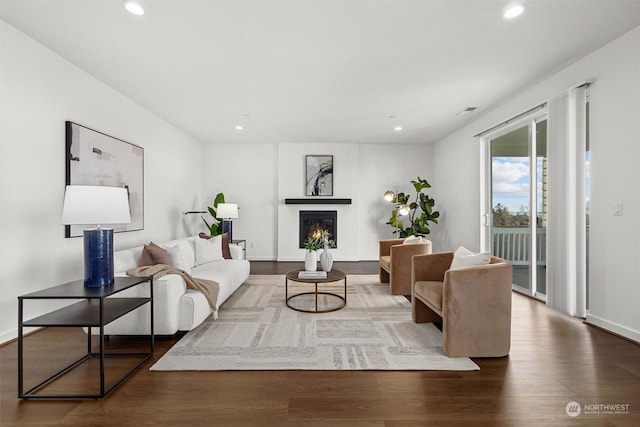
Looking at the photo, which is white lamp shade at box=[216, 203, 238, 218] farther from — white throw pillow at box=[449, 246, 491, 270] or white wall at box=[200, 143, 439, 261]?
white throw pillow at box=[449, 246, 491, 270]

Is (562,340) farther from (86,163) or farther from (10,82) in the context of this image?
(10,82)

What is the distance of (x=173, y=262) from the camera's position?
3465mm

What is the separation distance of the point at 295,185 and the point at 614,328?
565 centimetres

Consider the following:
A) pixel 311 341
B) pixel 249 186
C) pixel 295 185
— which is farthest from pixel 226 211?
pixel 311 341

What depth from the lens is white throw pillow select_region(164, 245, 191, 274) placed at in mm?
3473

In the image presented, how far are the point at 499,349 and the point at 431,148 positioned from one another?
5729 mm

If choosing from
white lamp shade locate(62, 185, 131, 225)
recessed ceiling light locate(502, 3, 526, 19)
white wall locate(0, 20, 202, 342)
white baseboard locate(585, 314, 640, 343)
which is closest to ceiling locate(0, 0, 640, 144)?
recessed ceiling light locate(502, 3, 526, 19)

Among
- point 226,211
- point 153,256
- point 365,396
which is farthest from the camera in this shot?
point 226,211

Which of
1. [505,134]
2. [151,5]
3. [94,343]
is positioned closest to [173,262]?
[94,343]

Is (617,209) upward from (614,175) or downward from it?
downward

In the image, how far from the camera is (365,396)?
6.45 feet

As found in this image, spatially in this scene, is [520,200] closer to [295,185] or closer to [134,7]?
[295,185]

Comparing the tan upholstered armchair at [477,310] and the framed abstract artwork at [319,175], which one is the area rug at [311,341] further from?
the framed abstract artwork at [319,175]

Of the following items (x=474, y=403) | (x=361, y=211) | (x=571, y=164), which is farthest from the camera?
(x=361, y=211)
